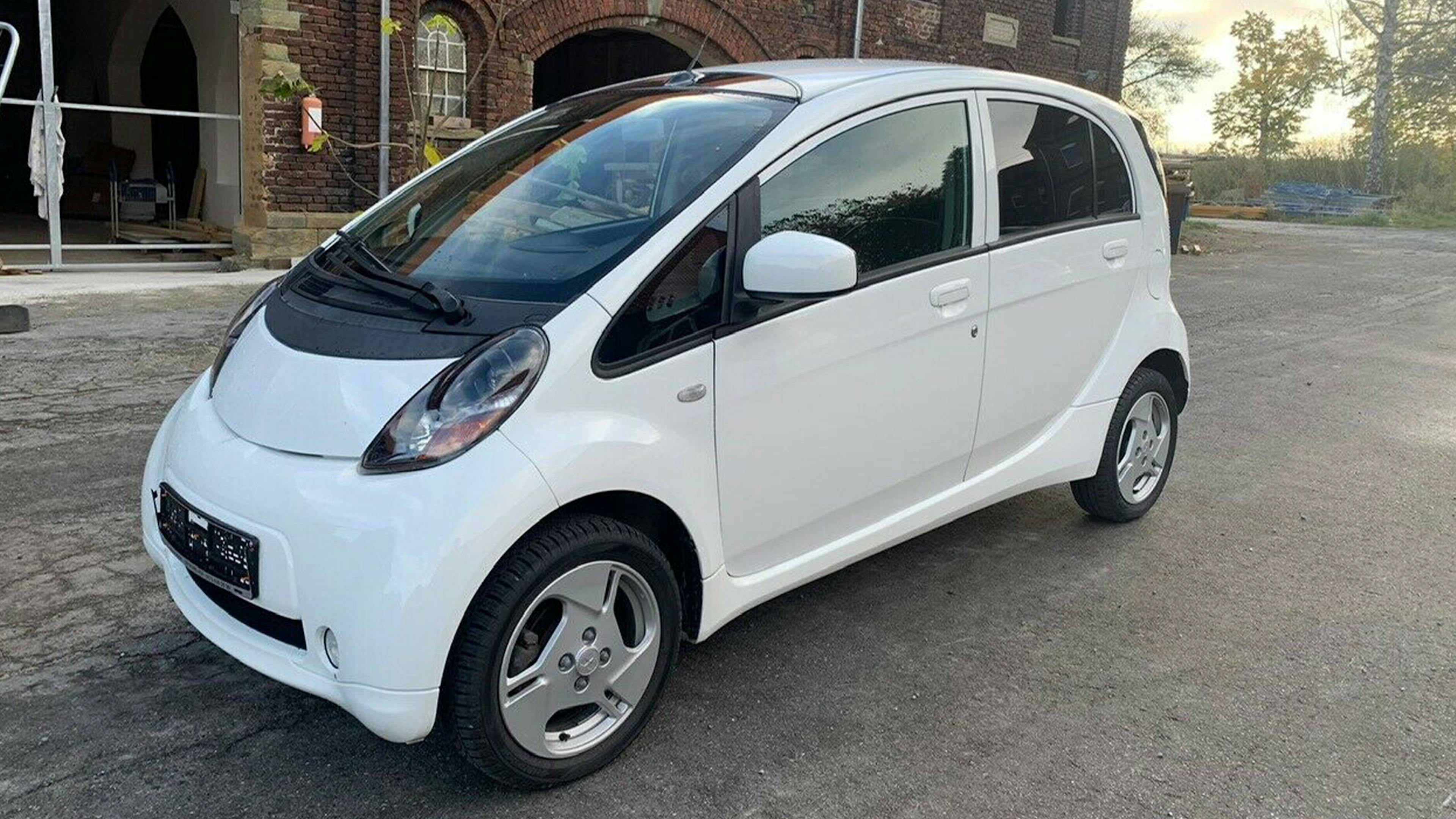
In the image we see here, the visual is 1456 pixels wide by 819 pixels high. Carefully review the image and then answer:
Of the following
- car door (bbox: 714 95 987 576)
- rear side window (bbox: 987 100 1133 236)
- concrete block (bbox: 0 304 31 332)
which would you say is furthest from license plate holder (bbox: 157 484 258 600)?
concrete block (bbox: 0 304 31 332)

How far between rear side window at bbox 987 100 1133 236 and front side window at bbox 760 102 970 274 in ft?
0.75

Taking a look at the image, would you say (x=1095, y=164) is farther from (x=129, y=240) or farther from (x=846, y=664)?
(x=129, y=240)

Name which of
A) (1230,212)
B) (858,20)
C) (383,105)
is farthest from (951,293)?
(1230,212)

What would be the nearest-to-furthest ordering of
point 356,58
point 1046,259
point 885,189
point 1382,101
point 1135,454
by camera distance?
point 885,189 < point 1046,259 < point 1135,454 < point 356,58 < point 1382,101

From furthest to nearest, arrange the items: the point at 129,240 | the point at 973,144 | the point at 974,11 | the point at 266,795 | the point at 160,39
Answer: the point at 974,11
the point at 160,39
the point at 129,240
the point at 973,144
the point at 266,795

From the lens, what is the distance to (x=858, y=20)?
18.8m

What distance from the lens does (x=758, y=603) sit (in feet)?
11.3

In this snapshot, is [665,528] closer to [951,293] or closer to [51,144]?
[951,293]

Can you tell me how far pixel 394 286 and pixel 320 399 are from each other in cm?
46

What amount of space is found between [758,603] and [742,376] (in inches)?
28.0

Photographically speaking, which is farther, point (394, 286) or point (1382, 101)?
point (1382, 101)

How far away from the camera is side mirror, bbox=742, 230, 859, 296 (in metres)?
3.12

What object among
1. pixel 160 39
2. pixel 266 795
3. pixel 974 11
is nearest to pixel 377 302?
pixel 266 795

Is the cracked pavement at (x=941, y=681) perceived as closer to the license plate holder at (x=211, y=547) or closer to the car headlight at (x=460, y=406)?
the license plate holder at (x=211, y=547)
